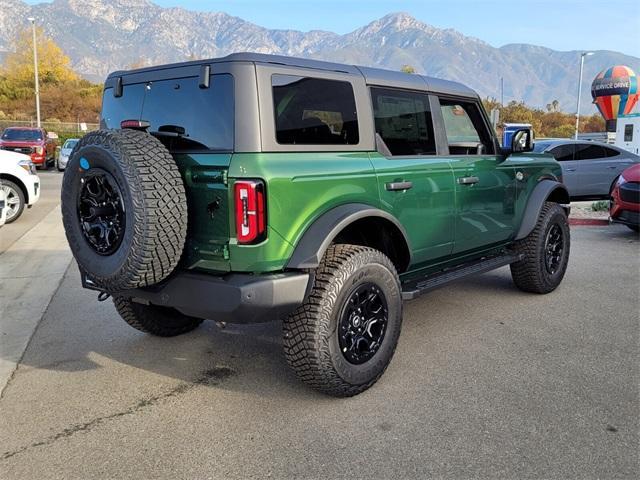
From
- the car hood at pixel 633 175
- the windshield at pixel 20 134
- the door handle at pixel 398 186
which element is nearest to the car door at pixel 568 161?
the car hood at pixel 633 175

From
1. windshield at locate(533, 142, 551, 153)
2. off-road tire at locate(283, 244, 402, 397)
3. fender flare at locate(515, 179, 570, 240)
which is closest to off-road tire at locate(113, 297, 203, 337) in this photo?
off-road tire at locate(283, 244, 402, 397)

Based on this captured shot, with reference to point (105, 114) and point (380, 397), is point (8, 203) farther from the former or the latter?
point (380, 397)

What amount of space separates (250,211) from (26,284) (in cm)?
429

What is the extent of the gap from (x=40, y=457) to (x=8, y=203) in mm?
8370

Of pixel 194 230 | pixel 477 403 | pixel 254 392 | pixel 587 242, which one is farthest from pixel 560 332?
pixel 587 242

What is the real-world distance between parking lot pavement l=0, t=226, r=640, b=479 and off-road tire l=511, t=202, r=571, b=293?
0.45 m

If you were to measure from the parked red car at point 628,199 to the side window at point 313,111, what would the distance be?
20.8ft

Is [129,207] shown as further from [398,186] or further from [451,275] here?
[451,275]

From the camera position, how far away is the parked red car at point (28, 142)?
20.1 m

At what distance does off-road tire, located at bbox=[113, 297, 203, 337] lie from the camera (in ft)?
13.8

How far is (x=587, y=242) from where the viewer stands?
28.2ft

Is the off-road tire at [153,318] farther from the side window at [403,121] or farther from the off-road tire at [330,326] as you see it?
the side window at [403,121]

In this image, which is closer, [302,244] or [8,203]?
[302,244]

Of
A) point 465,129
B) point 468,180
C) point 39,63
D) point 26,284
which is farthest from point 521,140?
point 39,63
